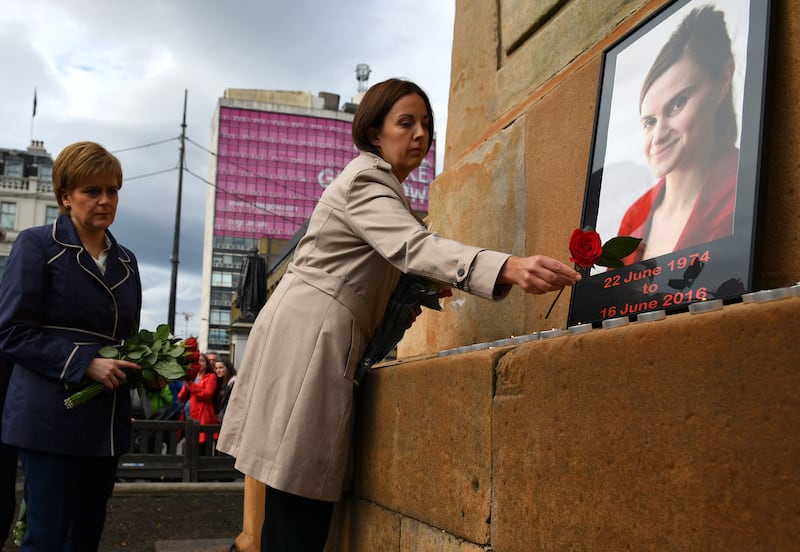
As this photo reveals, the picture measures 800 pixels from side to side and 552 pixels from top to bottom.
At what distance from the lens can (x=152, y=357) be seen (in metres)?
2.79

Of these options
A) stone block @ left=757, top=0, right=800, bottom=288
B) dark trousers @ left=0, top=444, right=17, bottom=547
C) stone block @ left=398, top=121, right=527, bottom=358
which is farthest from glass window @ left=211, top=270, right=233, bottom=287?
stone block @ left=757, top=0, right=800, bottom=288

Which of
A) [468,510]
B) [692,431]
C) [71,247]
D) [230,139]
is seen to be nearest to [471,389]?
[468,510]

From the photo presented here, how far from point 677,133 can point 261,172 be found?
90685 mm

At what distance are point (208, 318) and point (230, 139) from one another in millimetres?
20789

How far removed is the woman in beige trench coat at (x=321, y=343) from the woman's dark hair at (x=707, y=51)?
764 mm

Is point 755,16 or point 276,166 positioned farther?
point 276,166

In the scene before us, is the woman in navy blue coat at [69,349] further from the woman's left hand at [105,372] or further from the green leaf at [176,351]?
the green leaf at [176,351]

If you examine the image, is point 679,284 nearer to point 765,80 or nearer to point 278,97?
point 765,80

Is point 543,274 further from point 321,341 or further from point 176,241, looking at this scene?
point 176,241

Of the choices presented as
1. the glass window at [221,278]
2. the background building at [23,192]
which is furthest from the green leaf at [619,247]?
the glass window at [221,278]

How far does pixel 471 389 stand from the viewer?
187cm

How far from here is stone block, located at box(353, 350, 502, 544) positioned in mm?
1818

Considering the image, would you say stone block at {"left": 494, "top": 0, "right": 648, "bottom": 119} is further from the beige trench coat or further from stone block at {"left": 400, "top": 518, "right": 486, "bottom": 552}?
stone block at {"left": 400, "top": 518, "right": 486, "bottom": 552}

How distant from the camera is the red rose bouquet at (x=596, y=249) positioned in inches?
72.0
